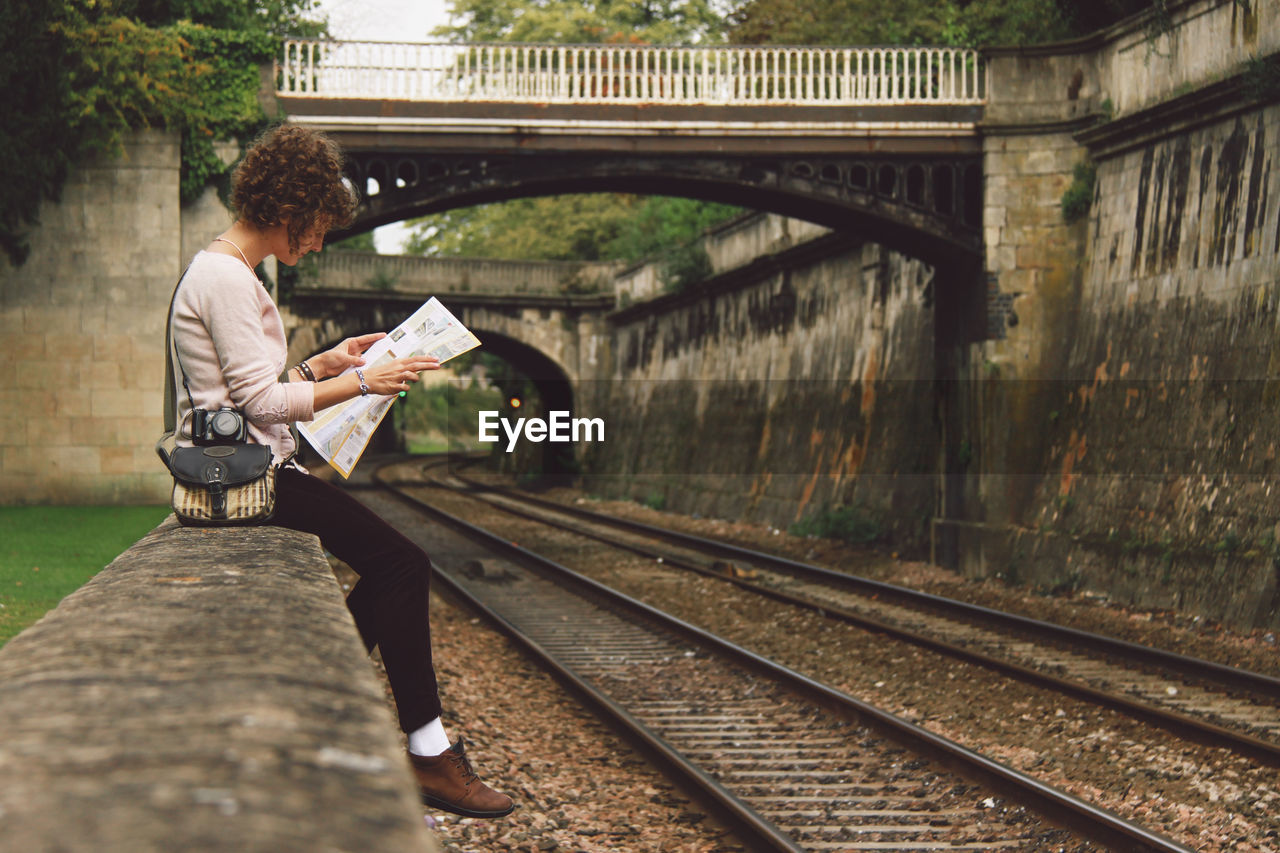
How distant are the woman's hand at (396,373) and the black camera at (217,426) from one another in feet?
1.32

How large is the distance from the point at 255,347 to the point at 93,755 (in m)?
2.31

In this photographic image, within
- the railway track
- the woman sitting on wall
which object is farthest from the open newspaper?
the railway track

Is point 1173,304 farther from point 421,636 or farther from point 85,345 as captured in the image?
point 85,345

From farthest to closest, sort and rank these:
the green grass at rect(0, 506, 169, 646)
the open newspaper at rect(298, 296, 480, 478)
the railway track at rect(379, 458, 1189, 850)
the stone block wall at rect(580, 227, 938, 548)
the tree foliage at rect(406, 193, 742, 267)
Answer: the tree foliage at rect(406, 193, 742, 267) < the stone block wall at rect(580, 227, 938, 548) < the green grass at rect(0, 506, 169, 646) < the railway track at rect(379, 458, 1189, 850) < the open newspaper at rect(298, 296, 480, 478)

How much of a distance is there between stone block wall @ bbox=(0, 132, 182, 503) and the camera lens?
1416cm

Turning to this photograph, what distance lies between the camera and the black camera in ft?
12.0

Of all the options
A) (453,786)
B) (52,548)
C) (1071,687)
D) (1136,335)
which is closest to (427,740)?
(453,786)

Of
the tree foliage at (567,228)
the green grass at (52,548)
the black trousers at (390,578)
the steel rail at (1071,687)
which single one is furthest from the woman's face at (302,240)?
the tree foliage at (567,228)

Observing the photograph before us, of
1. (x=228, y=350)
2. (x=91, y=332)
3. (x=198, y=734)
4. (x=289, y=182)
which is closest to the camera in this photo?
(x=198, y=734)

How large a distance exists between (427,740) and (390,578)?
1.56ft

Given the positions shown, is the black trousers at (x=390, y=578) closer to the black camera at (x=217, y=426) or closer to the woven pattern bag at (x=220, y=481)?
the woven pattern bag at (x=220, y=481)

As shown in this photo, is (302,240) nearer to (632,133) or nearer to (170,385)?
(170,385)

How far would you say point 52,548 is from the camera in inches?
490

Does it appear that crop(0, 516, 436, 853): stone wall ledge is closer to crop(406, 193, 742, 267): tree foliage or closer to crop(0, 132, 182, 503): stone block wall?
crop(0, 132, 182, 503): stone block wall
